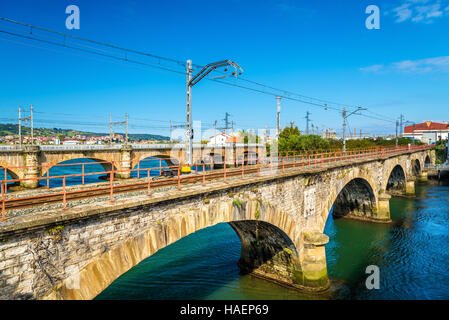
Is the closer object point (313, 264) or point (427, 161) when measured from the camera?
point (313, 264)

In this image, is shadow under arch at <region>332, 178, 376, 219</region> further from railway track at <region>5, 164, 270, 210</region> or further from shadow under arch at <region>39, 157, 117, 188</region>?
shadow under arch at <region>39, 157, 117, 188</region>

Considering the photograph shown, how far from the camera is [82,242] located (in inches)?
244

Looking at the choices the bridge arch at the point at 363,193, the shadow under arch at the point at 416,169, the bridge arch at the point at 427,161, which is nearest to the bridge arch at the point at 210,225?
the bridge arch at the point at 363,193

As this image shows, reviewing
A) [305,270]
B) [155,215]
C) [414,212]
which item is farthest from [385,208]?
[155,215]

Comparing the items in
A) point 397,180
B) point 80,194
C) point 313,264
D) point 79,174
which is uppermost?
point 79,174

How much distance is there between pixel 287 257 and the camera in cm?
1463

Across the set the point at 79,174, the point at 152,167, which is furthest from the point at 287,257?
the point at 79,174

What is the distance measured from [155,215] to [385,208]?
24488 millimetres

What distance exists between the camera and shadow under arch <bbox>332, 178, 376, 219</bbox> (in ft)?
83.5

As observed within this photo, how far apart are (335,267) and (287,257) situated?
4.49 meters

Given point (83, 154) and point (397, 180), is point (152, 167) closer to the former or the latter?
point (83, 154)

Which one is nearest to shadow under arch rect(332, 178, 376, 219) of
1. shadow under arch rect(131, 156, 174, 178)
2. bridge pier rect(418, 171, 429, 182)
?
shadow under arch rect(131, 156, 174, 178)

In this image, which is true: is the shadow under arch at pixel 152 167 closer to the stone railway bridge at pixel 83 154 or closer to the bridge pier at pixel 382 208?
the stone railway bridge at pixel 83 154
